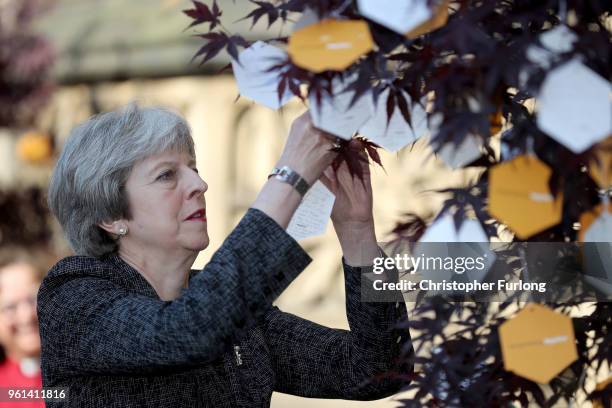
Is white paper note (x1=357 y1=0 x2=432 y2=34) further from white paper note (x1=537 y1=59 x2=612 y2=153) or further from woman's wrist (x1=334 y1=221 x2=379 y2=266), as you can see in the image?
woman's wrist (x1=334 y1=221 x2=379 y2=266)

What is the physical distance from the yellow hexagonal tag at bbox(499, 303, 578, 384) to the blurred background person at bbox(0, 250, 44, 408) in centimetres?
210

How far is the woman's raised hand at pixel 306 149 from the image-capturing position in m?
1.46

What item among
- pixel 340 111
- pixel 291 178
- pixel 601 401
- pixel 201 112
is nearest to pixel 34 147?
pixel 201 112

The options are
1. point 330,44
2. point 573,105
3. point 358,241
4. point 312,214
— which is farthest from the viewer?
point 358,241

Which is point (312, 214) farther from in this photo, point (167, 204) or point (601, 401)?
point (601, 401)

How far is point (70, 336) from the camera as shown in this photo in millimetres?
1657

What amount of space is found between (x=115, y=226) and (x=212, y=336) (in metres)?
0.49

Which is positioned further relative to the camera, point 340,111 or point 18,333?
point 18,333

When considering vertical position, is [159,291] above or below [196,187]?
below

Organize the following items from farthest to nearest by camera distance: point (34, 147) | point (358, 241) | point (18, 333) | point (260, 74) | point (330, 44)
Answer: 1. point (34, 147)
2. point (18, 333)
3. point (358, 241)
4. point (260, 74)
5. point (330, 44)

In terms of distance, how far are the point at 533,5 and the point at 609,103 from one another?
0.20 metres

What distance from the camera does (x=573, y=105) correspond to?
1.16 metres

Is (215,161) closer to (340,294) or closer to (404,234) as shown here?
(340,294)

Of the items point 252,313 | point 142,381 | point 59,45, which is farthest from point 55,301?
point 59,45
